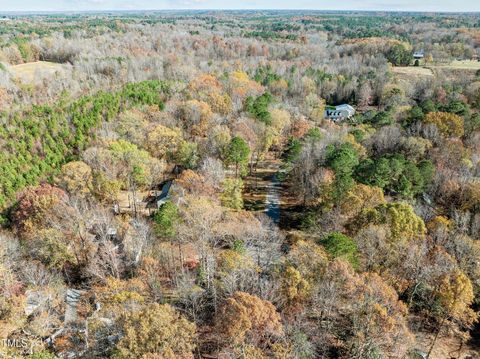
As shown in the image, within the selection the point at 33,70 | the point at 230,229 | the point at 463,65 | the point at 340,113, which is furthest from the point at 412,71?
the point at 33,70

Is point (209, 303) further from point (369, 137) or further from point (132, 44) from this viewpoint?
point (132, 44)

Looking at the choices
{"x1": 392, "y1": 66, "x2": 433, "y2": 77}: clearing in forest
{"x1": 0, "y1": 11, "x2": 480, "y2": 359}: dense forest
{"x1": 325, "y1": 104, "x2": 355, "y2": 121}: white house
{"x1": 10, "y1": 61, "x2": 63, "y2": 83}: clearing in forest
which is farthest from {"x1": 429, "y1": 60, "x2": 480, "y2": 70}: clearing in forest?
{"x1": 10, "y1": 61, "x2": 63, "y2": 83}: clearing in forest

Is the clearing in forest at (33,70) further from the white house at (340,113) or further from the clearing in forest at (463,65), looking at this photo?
the clearing in forest at (463,65)

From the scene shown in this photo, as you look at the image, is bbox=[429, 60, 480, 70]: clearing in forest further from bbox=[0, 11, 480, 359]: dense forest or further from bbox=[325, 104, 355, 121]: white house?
bbox=[325, 104, 355, 121]: white house

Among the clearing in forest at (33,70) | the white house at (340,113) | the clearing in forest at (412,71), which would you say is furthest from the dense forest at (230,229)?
the clearing in forest at (412,71)

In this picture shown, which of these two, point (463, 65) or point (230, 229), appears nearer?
point (230, 229)

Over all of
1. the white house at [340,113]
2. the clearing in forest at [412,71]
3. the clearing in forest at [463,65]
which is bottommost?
the white house at [340,113]

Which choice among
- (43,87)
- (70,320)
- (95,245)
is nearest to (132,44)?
(43,87)

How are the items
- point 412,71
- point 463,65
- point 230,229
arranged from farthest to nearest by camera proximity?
point 463,65, point 412,71, point 230,229

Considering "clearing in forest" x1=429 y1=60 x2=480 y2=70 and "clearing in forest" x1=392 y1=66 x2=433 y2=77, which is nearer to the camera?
"clearing in forest" x1=392 y1=66 x2=433 y2=77

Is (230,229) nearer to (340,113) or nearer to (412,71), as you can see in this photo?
(340,113)
